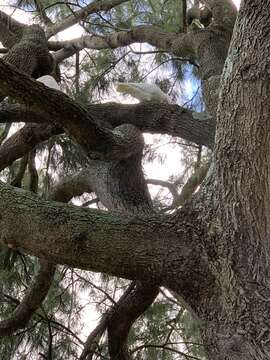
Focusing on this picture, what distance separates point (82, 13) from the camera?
79.7 inches

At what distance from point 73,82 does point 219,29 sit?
2.34 ft

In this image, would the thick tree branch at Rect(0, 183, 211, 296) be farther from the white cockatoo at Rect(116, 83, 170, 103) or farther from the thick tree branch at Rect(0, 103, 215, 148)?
the white cockatoo at Rect(116, 83, 170, 103)

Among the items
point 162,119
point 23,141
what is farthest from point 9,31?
point 162,119

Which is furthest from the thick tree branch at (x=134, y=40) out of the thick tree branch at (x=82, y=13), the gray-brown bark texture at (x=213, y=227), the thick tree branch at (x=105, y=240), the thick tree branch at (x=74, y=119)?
the thick tree branch at (x=105, y=240)

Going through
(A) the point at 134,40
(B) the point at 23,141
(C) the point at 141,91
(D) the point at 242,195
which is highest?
(A) the point at 134,40

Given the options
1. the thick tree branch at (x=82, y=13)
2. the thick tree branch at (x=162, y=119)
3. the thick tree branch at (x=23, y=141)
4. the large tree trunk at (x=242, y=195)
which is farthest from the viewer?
the thick tree branch at (x=82, y=13)

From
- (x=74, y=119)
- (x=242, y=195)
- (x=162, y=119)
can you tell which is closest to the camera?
(x=242, y=195)

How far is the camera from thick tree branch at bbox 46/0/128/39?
2.03 m

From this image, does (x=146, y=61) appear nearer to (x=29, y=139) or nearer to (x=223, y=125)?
(x=29, y=139)

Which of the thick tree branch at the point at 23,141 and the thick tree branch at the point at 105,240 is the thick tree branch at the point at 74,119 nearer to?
the thick tree branch at the point at 105,240

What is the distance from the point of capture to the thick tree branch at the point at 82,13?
2025mm

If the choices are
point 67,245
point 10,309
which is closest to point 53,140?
point 10,309

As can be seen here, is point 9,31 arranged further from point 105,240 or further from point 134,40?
point 105,240

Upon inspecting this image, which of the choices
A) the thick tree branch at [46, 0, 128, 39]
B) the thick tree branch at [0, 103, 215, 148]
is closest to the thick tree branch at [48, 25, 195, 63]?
the thick tree branch at [46, 0, 128, 39]
